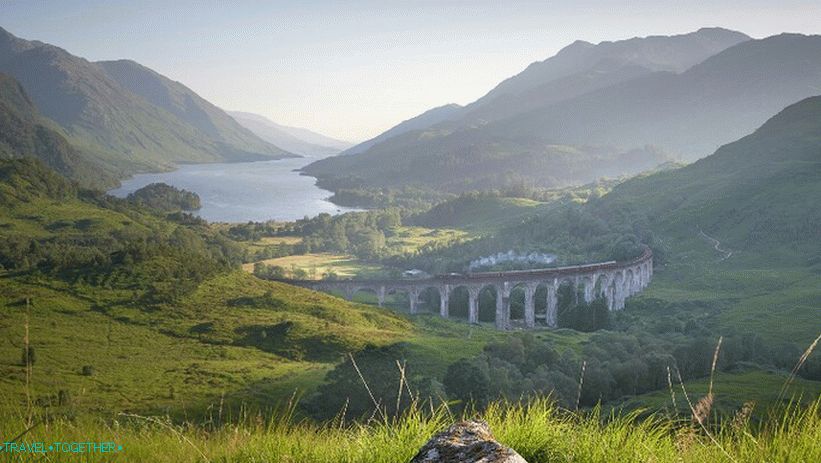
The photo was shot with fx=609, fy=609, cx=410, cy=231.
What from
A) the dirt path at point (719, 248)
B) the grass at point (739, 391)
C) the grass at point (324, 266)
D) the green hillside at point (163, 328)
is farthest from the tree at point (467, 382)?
the dirt path at point (719, 248)

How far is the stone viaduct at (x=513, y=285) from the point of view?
133500 mm

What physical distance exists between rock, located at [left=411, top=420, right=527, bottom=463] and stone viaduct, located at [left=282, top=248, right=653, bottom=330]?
417 feet

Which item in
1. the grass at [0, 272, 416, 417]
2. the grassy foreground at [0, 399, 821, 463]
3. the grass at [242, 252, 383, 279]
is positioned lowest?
the grass at [242, 252, 383, 279]

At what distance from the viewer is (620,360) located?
77375mm

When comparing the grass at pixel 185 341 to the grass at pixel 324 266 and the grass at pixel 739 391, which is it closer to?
the grass at pixel 739 391

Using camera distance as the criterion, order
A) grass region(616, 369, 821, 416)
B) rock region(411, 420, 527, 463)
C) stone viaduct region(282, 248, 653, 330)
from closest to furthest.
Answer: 1. rock region(411, 420, 527, 463)
2. grass region(616, 369, 821, 416)
3. stone viaduct region(282, 248, 653, 330)

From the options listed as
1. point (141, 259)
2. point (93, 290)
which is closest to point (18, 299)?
point (93, 290)

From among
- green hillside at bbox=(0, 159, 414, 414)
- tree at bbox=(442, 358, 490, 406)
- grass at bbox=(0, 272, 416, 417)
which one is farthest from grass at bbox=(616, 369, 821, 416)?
grass at bbox=(0, 272, 416, 417)

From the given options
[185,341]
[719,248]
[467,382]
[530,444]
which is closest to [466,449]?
[530,444]

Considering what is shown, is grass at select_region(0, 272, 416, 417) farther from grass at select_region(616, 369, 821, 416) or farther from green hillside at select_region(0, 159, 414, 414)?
grass at select_region(616, 369, 821, 416)

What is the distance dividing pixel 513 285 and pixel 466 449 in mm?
131602

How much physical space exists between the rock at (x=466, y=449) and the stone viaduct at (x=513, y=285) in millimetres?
127237

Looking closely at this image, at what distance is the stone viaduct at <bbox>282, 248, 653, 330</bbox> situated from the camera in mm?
133500

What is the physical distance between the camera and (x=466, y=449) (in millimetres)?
5438
